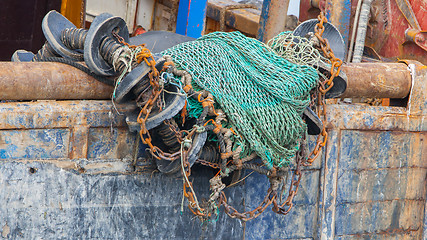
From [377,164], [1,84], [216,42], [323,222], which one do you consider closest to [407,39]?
[377,164]

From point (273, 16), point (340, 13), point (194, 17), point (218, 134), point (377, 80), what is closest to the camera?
point (218, 134)

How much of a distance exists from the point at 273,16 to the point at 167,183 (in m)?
2.56

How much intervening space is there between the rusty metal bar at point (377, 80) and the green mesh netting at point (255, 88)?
51cm

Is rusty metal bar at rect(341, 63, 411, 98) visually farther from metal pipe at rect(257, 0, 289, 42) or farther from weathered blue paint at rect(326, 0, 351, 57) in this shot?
metal pipe at rect(257, 0, 289, 42)

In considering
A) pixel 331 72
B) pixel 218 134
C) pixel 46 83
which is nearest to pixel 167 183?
pixel 218 134

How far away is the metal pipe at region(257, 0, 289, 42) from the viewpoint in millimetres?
4855

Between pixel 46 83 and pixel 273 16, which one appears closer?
pixel 46 83

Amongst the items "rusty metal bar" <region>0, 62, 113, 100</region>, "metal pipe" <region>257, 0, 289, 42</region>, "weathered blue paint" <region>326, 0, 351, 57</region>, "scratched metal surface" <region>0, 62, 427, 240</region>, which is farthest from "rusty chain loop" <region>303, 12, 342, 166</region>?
"metal pipe" <region>257, 0, 289, 42</region>

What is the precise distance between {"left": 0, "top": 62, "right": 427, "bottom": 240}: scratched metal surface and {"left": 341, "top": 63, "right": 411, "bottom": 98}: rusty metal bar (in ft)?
0.24

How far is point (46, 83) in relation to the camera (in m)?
2.55

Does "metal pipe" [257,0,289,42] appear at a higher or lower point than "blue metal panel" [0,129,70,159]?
higher

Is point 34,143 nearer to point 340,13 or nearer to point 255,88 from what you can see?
point 255,88

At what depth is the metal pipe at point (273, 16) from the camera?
486 cm

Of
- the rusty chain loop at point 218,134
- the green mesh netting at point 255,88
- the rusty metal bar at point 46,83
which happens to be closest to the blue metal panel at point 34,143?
the rusty metal bar at point 46,83
